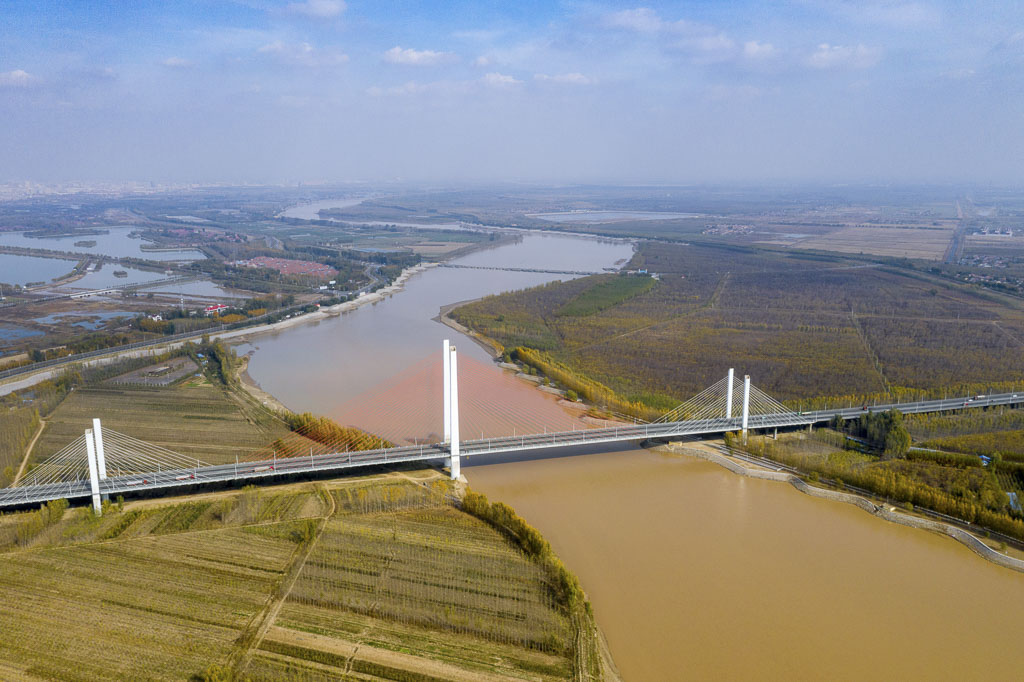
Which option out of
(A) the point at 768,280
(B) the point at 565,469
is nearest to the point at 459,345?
(B) the point at 565,469

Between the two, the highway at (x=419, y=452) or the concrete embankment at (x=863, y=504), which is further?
the highway at (x=419, y=452)

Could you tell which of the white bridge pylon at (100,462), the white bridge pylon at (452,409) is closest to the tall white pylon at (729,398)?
the white bridge pylon at (452,409)

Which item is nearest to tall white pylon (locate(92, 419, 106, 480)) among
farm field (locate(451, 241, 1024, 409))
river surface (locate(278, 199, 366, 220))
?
farm field (locate(451, 241, 1024, 409))

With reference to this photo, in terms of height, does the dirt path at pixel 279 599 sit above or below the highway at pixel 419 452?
below

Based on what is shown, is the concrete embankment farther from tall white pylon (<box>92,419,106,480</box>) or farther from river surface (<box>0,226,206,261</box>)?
river surface (<box>0,226,206,261</box>)

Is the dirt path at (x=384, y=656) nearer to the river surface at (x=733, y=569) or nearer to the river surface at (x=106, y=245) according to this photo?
the river surface at (x=733, y=569)

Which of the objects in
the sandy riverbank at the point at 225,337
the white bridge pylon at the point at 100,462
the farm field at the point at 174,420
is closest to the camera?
the white bridge pylon at the point at 100,462
